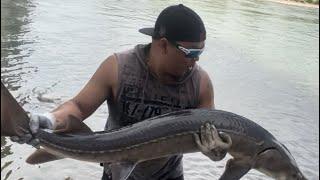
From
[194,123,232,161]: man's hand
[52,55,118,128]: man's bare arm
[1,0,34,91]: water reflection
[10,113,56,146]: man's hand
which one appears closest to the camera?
[10,113,56,146]: man's hand

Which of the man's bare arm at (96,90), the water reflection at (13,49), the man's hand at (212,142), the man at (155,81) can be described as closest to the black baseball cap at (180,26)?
the man at (155,81)

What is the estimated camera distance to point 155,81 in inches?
170

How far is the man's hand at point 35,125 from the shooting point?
3596mm

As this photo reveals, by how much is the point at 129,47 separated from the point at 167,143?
1528 cm

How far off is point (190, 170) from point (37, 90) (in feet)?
13.6

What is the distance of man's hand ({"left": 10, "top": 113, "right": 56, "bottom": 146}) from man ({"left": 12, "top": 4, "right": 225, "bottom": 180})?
0.57 ft

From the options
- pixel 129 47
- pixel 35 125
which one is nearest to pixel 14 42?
pixel 129 47

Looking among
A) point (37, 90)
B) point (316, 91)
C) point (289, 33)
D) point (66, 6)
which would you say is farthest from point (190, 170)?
point (289, 33)

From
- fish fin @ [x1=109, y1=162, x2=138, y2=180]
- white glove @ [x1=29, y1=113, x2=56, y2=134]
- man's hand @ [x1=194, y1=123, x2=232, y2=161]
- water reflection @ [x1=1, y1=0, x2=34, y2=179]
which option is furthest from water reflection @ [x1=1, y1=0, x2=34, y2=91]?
man's hand @ [x1=194, y1=123, x2=232, y2=161]

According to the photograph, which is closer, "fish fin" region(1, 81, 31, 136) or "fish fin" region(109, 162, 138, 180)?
"fish fin" region(1, 81, 31, 136)

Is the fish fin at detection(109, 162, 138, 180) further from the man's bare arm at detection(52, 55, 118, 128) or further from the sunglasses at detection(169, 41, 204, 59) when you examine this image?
the sunglasses at detection(169, 41, 204, 59)

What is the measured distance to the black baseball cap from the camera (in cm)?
408

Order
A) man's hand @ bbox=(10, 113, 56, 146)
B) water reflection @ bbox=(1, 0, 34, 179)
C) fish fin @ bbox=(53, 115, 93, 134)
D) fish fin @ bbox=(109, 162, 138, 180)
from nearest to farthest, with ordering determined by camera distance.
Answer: man's hand @ bbox=(10, 113, 56, 146), fish fin @ bbox=(53, 115, 93, 134), fish fin @ bbox=(109, 162, 138, 180), water reflection @ bbox=(1, 0, 34, 179)

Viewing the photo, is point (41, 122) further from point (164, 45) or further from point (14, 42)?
point (14, 42)
